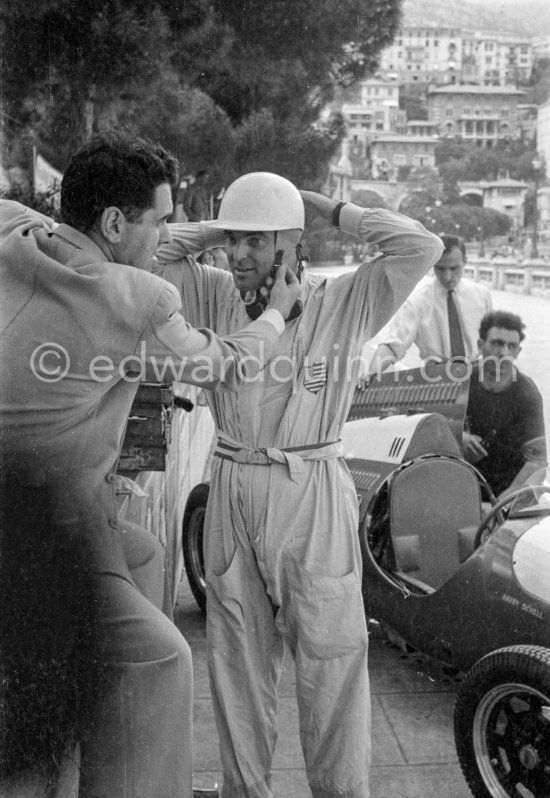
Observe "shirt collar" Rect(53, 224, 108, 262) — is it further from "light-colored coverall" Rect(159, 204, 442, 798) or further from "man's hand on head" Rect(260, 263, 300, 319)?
"light-colored coverall" Rect(159, 204, 442, 798)

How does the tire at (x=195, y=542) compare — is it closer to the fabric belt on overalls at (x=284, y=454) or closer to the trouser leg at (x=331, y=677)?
the fabric belt on overalls at (x=284, y=454)

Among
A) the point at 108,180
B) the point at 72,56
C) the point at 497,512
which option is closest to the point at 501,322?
the point at 497,512

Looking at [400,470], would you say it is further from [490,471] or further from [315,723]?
[315,723]

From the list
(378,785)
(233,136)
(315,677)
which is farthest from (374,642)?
(233,136)

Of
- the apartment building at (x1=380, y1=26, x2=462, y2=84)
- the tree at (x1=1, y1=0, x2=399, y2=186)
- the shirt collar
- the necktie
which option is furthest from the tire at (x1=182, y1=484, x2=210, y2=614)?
the shirt collar

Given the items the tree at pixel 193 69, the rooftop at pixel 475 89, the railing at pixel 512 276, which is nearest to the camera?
the tree at pixel 193 69

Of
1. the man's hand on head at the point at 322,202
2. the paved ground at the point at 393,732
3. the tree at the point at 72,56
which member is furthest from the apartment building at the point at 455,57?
the paved ground at the point at 393,732
